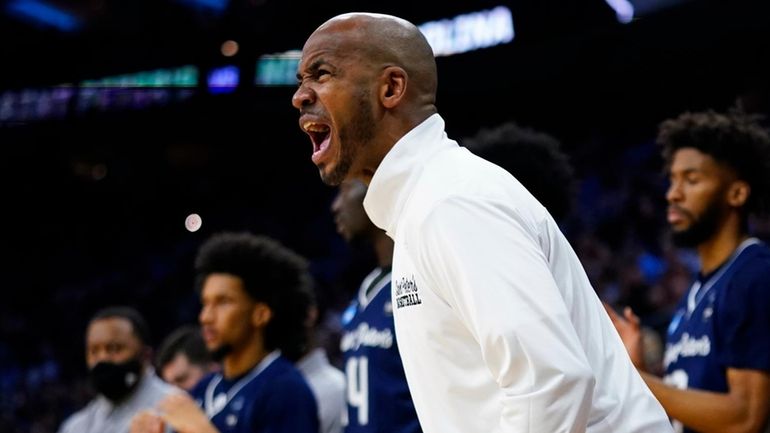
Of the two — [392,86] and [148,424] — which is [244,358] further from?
[392,86]

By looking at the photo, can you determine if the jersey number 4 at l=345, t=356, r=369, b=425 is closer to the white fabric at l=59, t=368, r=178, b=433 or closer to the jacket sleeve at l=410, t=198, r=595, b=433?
the white fabric at l=59, t=368, r=178, b=433

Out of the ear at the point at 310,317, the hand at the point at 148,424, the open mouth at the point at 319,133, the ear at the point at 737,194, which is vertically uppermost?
the open mouth at the point at 319,133

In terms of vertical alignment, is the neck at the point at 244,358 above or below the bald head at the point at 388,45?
below

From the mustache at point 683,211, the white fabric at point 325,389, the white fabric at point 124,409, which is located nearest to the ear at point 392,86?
the mustache at point 683,211

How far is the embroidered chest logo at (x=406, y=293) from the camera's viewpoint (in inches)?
72.1

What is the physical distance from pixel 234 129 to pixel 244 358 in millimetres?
7276

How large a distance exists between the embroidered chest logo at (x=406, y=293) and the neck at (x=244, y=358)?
2.39 meters

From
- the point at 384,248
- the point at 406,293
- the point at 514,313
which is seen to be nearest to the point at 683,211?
the point at 384,248

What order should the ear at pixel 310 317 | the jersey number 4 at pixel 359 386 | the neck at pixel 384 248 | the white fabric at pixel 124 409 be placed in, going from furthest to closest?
the white fabric at pixel 124 409 → the ear at pixel 310 317 → the neck at pixel 384 248 → the jersey number 4 at pixel 359 386

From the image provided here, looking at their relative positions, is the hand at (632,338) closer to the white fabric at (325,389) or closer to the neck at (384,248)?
the neck at (384,248)

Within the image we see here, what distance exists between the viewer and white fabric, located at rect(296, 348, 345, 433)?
483 centimetres

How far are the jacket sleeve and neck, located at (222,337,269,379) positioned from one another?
2.55m

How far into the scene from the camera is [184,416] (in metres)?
3.72

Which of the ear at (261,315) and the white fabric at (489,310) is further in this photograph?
the ear at (261,315)
